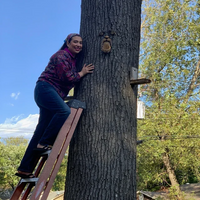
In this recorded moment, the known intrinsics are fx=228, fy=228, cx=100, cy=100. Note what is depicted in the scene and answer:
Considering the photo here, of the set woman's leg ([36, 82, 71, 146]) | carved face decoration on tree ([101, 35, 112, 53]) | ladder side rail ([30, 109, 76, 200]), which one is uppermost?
carved face decoration on tree ([101, 35, 112, 53])

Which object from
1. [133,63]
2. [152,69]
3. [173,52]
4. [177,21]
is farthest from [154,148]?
[133,63]

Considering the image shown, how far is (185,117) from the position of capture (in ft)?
32.4

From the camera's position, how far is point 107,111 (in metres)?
1.99

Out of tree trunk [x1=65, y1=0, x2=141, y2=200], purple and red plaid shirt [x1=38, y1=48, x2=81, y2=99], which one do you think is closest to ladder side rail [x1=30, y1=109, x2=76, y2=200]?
tree trunk [x1=65, y1=0, x2=141, y2=200]

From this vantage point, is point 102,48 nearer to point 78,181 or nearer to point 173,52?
point 78,181

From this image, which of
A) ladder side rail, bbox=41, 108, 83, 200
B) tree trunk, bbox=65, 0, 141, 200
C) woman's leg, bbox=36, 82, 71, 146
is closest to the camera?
ladder side rail, bbox=41, 108, 83, 200

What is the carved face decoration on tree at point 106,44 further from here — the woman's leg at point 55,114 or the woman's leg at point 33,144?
the woman's leg at point 33,144

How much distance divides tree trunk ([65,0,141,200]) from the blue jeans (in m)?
0.18

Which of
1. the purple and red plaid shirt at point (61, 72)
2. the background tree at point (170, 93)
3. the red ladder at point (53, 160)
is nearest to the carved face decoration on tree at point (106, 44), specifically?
the purple and red plaid shirt at point (61, 72)

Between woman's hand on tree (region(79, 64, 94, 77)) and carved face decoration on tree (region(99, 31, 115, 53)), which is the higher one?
carved face decoration on tree (region(99, 31, 115, 53))

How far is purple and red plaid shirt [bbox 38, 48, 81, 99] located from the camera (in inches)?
86.2

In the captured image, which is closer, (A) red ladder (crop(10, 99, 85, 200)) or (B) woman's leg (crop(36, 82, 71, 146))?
(A) red ladder (crop(10, 99, 85, 200))

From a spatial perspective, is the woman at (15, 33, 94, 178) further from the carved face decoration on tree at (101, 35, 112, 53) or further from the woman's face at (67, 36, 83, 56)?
the carved face decoration on tree at (101, 35, 112, 53)

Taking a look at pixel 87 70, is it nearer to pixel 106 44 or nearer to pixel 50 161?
pixel 106 44
